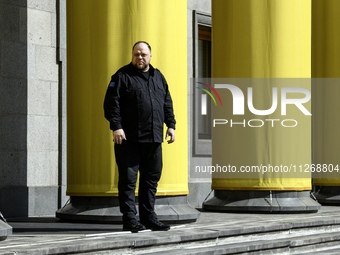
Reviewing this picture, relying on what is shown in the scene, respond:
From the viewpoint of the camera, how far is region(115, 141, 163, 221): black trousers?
770cm

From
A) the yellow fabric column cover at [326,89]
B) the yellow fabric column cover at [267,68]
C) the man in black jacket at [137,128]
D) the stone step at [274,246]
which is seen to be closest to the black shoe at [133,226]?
the man in black jacket at [137,128]

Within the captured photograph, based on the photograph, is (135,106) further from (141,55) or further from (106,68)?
(106,68)

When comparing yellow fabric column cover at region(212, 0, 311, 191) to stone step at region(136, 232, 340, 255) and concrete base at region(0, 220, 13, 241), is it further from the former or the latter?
concrete base at region(0, 220, 13, 241)

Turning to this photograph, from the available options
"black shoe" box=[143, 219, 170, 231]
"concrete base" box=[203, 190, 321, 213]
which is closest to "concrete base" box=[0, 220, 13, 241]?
"black shoe" box=[143, 219, 170, 231]

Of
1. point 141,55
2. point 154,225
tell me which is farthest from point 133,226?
point 141,55

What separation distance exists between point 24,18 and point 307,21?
4.39 meters

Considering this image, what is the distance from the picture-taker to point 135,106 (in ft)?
25.2

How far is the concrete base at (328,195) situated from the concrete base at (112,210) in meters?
5.33

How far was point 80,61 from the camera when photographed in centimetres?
910

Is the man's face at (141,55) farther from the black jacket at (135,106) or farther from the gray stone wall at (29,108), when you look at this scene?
the gray stone wall at (29,108)

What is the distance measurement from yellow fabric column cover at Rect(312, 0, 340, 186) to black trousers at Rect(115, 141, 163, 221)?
682 cm

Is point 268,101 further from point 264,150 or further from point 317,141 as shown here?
point 317,141

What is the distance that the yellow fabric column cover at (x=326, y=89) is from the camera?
1392 centimetres

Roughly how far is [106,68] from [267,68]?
3.18m
